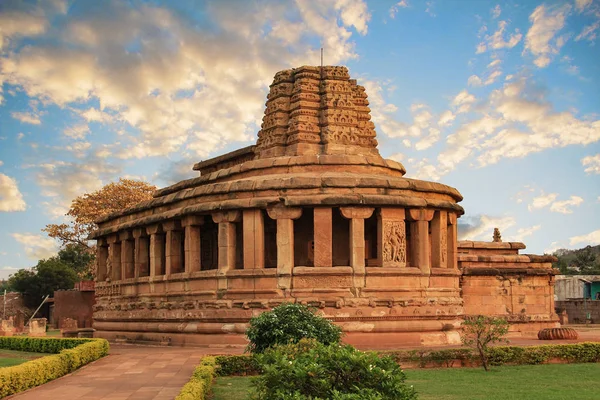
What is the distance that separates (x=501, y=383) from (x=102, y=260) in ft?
71.3

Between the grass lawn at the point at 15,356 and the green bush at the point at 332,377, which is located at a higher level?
the green bush at the point at 332,377

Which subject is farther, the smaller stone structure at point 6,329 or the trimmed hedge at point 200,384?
the smaller stone structure at point 6,329

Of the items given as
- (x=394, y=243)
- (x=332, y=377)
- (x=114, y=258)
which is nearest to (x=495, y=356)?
(x=394, y=243)

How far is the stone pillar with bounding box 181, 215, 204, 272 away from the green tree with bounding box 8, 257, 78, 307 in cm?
3967

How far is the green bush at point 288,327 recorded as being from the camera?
1413 centimetres

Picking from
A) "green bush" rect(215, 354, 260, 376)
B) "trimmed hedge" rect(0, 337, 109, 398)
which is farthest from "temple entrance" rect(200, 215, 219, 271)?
"green bush" rect(215, 354, 260, 376)

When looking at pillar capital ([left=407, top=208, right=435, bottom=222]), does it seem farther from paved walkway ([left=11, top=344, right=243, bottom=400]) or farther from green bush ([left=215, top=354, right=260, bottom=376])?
green bush ([left=215, top=354, right=260, bottom=376])

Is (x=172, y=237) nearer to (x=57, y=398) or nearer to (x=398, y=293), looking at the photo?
(x=398, y=293)

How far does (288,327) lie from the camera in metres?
14.2

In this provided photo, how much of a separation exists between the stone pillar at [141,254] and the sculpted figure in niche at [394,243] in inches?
393

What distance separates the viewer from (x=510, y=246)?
90.1ft

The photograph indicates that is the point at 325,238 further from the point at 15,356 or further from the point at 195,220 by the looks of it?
the point at 15,356

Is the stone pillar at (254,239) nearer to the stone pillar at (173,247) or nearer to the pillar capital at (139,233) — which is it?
the stone pillar at (173,247)

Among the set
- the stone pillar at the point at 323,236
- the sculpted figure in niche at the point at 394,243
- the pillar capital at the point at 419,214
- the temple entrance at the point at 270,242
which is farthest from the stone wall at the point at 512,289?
the temple entrance at the point at 270,242
